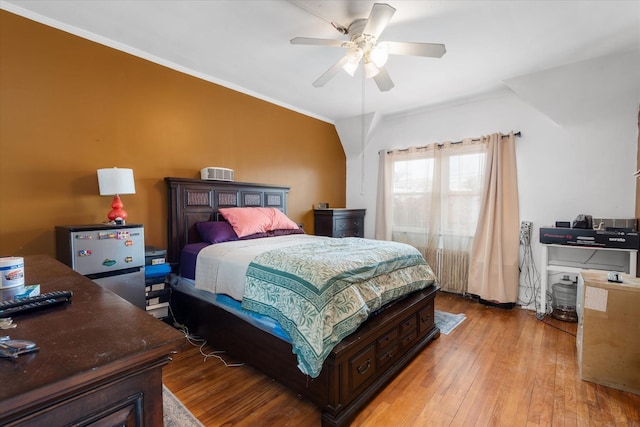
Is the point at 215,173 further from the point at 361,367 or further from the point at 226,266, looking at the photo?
the point at 361,367

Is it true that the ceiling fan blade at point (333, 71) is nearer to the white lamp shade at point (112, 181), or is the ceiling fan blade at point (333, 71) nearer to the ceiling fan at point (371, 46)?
the ceiling fan at point (371, 46)

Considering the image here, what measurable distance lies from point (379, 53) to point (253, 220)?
2.01 m

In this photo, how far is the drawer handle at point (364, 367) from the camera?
1.77m

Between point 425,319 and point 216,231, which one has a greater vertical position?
point 216,231

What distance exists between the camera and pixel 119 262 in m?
2.28

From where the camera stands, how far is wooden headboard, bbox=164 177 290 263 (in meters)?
2.94

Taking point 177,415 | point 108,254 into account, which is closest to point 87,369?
point 177,415

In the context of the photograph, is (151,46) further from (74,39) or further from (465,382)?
(465,382)

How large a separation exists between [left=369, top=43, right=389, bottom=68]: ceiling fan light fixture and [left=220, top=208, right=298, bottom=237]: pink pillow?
1955mm

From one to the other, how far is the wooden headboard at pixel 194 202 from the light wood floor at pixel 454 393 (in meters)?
1.09

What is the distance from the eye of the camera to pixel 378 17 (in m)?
1.82

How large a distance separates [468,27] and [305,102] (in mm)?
2286

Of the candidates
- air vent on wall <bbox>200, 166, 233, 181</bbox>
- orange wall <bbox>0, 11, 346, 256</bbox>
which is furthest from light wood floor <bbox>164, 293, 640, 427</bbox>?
air vent on wall <bbox>200, 166, 233, 181</bbox>

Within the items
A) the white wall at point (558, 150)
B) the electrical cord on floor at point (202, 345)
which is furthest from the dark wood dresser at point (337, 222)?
the electrical cord on floor at point (202, 345)
